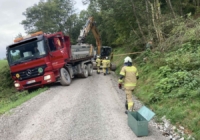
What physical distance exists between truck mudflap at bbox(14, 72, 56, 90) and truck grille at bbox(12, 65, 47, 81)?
0.18 metres

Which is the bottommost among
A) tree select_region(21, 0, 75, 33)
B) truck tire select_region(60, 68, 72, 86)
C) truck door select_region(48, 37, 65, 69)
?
truck tire select_region(60, 68, 72, 86)

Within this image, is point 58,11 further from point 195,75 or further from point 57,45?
point 195,75

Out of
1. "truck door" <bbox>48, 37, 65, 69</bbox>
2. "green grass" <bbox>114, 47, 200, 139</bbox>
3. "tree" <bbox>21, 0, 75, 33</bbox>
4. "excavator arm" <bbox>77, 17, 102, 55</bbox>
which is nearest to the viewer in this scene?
"green grass" <bbox>114, 47, 200, 139</bbox>

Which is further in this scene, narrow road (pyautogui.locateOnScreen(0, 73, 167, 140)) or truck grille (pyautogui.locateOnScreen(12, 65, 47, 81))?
→ truck grille (pyautogui.locateOnScreen(12, 65, 47, 81))

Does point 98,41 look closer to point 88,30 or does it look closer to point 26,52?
point 88,30

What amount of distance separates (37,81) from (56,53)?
1.89 meters

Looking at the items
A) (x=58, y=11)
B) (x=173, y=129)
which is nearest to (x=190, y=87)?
(x=173, y=129)

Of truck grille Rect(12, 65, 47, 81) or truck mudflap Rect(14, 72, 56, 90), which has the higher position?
truck grille Rect(12, 65, 47, 81)

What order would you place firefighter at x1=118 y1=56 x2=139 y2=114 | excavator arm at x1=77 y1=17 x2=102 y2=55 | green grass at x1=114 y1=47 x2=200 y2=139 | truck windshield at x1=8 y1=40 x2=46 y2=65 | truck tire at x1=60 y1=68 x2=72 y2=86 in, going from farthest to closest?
1. excavator arm at x1=77 y1=17 x2=102 y2=55
2. truck tire at x1=60 y1=68 x2=72 y2=86
3. truck windshield at x1=8 y1=40 x2=46 y2=65
4. firefighter at x1=118 y1=56 x2=139 y2=114
5. green grass at x1=114 y1=47 x2=200 y2=139

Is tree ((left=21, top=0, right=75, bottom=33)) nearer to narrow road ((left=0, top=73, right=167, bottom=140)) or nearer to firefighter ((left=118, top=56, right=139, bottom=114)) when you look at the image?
narrow road ((left=0, top=73, right=167, bottom=140))

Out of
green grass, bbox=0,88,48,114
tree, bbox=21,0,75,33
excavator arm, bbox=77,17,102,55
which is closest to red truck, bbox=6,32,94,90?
green grass, bbox=0,88,48,114

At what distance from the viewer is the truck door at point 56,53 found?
12744mm

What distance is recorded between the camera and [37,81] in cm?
1253

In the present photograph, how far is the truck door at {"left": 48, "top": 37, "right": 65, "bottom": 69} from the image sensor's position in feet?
41.8
